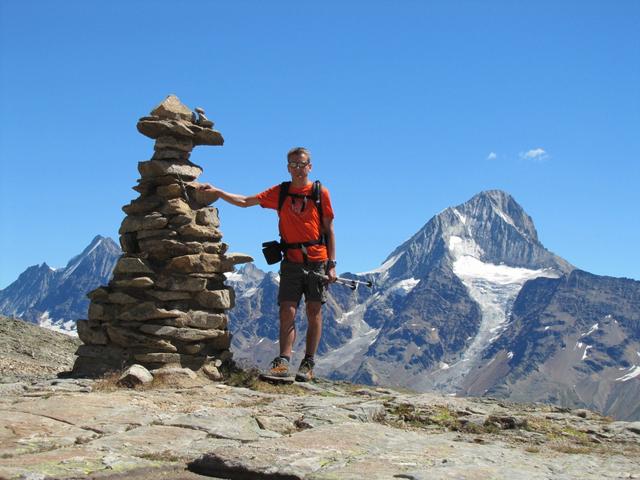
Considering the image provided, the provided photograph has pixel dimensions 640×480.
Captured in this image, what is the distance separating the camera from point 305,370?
53.5 ft

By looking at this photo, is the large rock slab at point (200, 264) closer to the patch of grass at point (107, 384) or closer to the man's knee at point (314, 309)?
the man's knee at point (314, 309)

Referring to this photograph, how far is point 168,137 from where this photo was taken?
59.3ft

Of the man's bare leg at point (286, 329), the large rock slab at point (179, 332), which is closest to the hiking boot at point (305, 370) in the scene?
the man's bare leg at point (286, 329)

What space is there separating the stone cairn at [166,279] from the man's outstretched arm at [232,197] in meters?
0.63

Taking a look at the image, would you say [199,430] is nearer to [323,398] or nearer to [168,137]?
[323,398]

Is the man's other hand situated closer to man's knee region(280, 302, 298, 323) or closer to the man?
the man

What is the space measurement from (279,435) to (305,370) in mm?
5748

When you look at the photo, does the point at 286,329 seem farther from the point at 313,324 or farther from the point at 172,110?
the point at 172,110

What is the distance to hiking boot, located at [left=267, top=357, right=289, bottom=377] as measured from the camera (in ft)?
51.8

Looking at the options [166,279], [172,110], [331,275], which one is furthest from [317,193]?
[172,110]

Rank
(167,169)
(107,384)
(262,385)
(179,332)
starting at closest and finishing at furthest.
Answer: (107,384) → (262,385) → (179,332) → (167,169)

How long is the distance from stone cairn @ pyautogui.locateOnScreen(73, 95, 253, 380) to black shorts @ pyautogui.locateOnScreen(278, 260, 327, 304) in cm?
191

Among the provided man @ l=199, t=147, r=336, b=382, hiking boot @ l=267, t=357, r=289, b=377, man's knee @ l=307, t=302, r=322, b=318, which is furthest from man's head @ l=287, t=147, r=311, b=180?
Answer: hiking boot @ l=267, t=357, r=289, b=377

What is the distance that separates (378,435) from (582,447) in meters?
3.46
